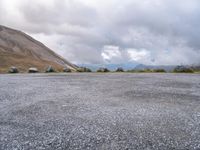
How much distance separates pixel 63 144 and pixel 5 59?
525ft

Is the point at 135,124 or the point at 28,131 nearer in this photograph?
the point at 28,131

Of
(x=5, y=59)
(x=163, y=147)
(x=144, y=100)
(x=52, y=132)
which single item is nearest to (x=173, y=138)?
(x=163, y=147)

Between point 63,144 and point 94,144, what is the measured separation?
3.96 feet

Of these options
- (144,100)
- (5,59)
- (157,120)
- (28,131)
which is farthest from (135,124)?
(5,59)

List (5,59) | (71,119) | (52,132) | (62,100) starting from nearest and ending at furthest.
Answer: (52,132) < (71,119) < (62,100) < (5,59)

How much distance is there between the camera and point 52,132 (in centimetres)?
1182

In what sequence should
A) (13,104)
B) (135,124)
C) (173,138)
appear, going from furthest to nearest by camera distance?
(13,104) → (135,124) → (173,138)

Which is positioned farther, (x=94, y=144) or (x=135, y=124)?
(x=135, y=124)

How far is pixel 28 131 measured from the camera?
39.5 feet

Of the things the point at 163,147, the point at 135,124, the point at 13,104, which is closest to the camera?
the point at 163,147

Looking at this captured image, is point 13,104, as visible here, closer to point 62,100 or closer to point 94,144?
point 62,100

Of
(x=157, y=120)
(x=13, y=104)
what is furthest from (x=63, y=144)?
(x=13, y=104)

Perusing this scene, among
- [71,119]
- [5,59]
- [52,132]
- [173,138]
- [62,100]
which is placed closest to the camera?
[173,138]

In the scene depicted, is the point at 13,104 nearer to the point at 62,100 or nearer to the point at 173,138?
the point at 62,100
